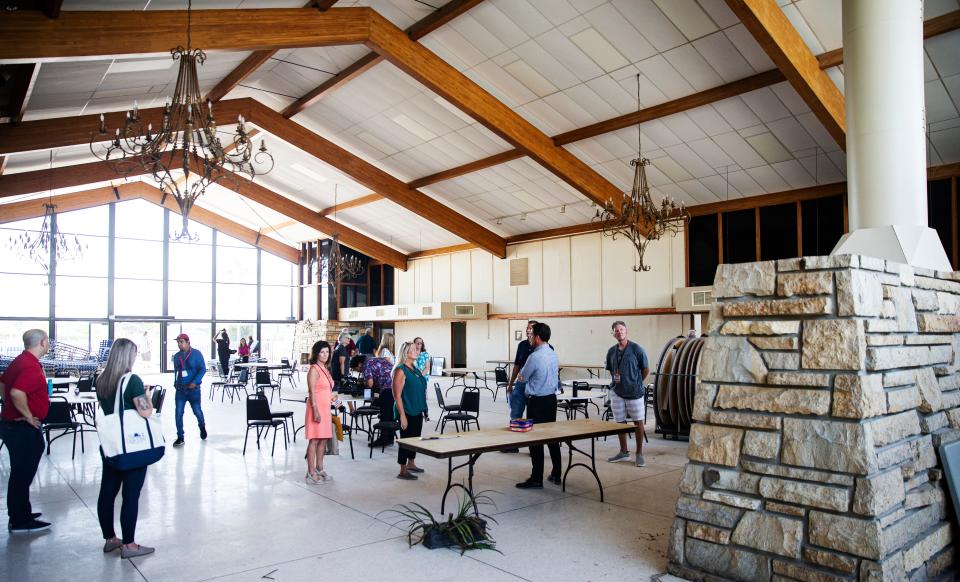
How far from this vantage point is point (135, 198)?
792 inches

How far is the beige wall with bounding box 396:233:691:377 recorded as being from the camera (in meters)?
13.4

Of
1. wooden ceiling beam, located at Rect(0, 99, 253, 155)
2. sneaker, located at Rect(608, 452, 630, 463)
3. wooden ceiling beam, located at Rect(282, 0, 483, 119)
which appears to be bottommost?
sneaker, located at Rect(608, 452, 630, 463)

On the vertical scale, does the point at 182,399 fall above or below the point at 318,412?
below

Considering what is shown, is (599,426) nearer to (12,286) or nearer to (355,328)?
(355,328)

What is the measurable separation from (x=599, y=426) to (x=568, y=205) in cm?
924

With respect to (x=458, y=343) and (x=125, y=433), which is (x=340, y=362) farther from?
(x=458, y=343)

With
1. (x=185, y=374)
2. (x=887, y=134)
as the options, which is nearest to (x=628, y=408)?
(x=887, y=134)

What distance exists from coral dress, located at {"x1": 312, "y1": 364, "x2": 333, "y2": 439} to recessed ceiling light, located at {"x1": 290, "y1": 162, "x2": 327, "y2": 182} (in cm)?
1145

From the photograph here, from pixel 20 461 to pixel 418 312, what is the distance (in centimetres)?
1484

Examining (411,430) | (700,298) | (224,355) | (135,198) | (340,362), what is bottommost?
(411,430)

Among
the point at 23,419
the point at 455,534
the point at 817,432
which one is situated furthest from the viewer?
the point at 23,419

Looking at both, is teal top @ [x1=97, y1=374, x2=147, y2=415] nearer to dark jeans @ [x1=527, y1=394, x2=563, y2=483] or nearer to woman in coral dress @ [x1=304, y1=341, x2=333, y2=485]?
woman in coral dress @ [x1=304, y1=341, x2=333, y2=485]

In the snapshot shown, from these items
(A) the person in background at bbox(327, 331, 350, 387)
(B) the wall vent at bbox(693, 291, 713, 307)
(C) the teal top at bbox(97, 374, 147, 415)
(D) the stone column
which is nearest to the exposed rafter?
(A) the person in background at bbox(327, 331, 350, 387)

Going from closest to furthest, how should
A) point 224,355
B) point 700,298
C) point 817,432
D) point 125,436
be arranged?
point 817,432 → point 125,436 → point 700,298 → point 224,355
